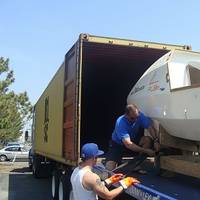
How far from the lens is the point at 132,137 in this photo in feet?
25.2

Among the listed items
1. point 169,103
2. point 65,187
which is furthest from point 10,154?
point 169,103

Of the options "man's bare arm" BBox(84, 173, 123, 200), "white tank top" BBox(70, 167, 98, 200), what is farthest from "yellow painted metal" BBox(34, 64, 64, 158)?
"man's bare arm" BBox(84, 173, 123, 200)

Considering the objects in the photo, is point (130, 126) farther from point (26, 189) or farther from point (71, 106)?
point (26, 189)

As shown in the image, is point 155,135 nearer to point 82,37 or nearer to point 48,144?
point 82,37

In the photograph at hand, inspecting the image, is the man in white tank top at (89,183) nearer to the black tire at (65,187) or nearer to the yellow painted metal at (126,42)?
the yellow painted metal at (126,42)

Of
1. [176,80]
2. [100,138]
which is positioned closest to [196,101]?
[176,80]

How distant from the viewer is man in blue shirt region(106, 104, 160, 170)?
7.23 metres

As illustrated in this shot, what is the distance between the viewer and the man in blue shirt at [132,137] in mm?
7227

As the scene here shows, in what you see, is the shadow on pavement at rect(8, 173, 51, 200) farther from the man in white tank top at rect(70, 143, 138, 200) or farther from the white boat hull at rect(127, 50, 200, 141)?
the man in white tank top at rect(70, 143, 138, 200)

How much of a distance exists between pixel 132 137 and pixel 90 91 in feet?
15.1

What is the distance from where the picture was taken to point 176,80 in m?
6.62

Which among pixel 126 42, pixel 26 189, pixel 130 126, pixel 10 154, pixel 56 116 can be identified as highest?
pixel 126 42

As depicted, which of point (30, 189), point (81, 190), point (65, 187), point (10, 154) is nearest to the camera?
point (81, 190)

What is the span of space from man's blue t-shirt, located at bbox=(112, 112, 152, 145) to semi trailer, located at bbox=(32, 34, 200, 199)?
615 mm
